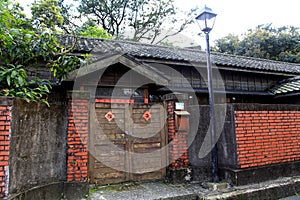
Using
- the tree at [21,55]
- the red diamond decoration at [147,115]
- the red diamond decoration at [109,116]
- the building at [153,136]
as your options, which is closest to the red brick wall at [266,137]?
the building at [153,136]

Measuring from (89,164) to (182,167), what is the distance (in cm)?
209

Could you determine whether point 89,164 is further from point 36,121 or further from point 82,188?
point 36,121

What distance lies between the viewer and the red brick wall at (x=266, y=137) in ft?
15.9

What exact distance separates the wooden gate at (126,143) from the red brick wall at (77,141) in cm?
43

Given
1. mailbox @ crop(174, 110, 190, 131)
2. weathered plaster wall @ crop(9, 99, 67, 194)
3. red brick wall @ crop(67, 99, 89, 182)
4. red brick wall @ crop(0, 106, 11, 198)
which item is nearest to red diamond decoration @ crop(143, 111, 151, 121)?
mailbox @ crop(174, 110, 190, 131)

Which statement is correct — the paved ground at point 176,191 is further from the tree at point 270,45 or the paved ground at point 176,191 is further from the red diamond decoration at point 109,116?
the tree at point 270,45

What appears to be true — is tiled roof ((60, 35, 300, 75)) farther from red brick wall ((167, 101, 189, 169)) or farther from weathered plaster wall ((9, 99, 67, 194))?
weathered plaster wall ((9, 99, 67, 194))

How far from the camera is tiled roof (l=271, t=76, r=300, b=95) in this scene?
8.91m

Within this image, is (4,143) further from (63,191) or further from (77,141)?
(63,191)

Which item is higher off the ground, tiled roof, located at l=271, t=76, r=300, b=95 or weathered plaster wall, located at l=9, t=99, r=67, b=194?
tiled roof, located at l=271, t=76, r=300, b=95

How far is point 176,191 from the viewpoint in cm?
445

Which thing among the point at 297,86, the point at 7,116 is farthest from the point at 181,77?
the point at 7,116

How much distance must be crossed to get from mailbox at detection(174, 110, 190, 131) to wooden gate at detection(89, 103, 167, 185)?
37 centimetres

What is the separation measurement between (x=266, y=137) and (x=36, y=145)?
483 cm
